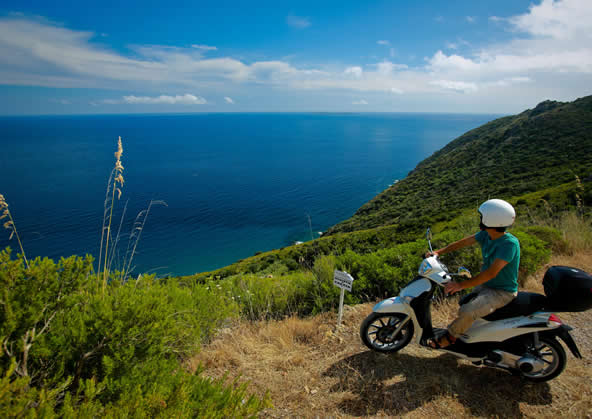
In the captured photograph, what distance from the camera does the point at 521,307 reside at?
3010 millimetres

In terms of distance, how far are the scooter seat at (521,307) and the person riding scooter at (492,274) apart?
125mm

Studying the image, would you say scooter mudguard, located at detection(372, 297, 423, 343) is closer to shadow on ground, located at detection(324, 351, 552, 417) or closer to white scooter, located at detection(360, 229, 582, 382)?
white scooter, located at detection(360, 229, 582, 382)

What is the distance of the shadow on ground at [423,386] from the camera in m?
2.79

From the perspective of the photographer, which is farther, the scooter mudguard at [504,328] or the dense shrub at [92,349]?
the scooter mudguard at [504,328]

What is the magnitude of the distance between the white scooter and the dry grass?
0.19m

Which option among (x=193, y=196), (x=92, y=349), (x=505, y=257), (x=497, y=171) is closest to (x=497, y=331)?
(x=505, y=257)

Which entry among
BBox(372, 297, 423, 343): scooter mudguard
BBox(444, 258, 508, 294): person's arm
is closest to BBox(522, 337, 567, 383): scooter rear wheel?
BBox(444, 258, 508, 294): person's arm

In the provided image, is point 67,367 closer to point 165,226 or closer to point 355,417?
point 355,417

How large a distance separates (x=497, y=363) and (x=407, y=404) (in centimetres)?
104

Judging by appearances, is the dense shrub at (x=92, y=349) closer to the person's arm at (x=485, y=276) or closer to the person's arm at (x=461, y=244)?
the person's arm at (x=485, y=276)

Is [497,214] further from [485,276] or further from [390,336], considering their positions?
[390,336]

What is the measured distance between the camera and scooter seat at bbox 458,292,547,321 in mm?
2980

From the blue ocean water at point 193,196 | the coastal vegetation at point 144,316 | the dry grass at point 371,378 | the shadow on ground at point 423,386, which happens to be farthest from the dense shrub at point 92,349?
the blue ocean water at point 193,196

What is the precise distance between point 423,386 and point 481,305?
0.99 metres
